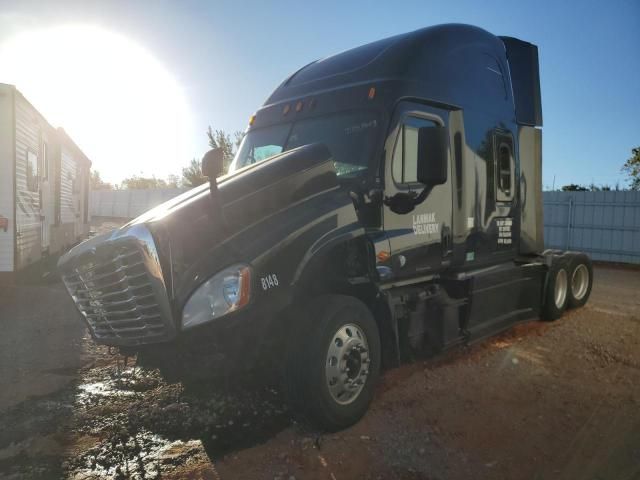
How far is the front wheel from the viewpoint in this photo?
3.37 metres

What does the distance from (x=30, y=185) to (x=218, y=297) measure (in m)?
8.23

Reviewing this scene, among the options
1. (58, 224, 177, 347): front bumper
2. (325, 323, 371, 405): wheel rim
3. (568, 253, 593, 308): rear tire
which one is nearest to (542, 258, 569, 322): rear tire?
(568, 253, 593, 308): rear tire

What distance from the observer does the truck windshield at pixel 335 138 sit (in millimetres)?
4133

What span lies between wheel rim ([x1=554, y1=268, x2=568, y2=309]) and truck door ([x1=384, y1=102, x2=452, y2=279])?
315 cm

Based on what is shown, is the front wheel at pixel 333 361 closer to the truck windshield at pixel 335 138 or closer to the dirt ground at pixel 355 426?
the dirt ground at pixel 355 426

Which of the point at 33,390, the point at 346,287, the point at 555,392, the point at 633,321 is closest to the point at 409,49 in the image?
the point at 346,287

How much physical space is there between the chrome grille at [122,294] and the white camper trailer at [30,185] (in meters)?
5.78

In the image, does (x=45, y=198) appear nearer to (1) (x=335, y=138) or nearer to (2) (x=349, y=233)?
(1) (x=335, y=138)

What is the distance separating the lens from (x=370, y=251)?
3.95 metres

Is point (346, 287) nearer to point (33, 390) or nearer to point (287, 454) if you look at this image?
point (287, 454)

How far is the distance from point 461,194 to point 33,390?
15.1 feet

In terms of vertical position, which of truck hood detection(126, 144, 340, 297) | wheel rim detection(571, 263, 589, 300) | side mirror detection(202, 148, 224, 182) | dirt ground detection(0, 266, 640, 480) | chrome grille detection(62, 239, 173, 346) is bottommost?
dirt ground detection(0, 266, 640, 480)

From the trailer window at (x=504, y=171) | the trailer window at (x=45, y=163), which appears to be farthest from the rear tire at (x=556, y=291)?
the trailer window at (x=45, y=163)

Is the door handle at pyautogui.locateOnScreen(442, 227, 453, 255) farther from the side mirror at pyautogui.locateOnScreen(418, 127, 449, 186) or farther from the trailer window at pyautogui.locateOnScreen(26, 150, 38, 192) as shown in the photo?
the trailer window at pyautogui.locateOnScreen(26, 150, 38, 192)
